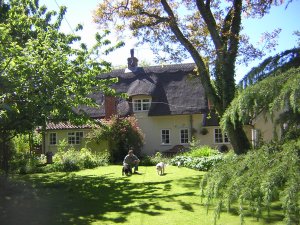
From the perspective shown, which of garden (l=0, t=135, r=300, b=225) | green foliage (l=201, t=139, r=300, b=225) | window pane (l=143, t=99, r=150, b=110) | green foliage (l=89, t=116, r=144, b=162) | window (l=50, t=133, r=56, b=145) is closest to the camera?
green foliage (l=201, t=139, r=300, b=225)

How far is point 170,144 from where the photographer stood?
98.0 feet

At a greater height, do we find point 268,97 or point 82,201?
point 268,97

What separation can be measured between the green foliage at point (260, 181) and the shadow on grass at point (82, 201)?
20.0 feet

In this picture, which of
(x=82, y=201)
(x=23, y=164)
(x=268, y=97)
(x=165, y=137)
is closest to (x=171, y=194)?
(x=82, y=201)

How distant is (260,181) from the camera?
2.90m

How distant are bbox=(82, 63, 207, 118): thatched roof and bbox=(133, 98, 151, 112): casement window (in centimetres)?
42

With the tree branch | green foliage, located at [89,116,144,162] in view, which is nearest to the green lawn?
the tree branch

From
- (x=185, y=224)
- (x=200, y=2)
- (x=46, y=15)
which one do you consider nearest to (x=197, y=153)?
(x=200, y=2)

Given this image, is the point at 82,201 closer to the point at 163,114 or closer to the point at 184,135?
the point at 163,114

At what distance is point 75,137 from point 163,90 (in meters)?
8.14

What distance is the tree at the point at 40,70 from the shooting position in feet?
35.0

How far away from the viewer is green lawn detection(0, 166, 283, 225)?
888cm

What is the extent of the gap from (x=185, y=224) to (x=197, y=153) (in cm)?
1305

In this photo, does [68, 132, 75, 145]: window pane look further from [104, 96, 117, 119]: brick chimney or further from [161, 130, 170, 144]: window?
[161, 130, 170, 144]: window
